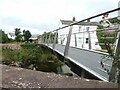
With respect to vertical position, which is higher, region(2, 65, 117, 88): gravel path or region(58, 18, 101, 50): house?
region(58, 18, 101, 50): house

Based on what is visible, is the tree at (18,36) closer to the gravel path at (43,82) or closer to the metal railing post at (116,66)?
the gravel path at (43,82)

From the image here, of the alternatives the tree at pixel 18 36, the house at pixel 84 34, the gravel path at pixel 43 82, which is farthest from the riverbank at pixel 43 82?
the tree at pixel 18 36

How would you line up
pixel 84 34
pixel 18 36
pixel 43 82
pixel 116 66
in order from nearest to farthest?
pixel 116 66 → pixel 43 82 → pixel 84 34 → pixel 18 36

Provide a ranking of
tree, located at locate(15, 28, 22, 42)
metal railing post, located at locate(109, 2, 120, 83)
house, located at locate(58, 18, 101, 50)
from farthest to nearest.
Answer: tree, located at locate(15, 28, 22, 42) → house, located at locate(58, 18, 101, 50) → metal railing post, located at locate(109, 2, 120, 83)

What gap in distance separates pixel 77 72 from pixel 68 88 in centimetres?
304

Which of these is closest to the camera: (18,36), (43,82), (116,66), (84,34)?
(116,66)

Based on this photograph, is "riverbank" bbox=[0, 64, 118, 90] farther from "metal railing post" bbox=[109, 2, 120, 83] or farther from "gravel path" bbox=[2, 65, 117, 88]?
"metal railing post" bbox=[109, 2, 120, 83]

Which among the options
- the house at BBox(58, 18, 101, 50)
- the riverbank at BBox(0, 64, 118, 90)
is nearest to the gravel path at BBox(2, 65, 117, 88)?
the riverbank at BBox(0, 64, 118, 90)

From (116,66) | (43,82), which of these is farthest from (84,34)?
(116,66)

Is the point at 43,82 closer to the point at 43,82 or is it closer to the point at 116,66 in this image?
the point at 43,82

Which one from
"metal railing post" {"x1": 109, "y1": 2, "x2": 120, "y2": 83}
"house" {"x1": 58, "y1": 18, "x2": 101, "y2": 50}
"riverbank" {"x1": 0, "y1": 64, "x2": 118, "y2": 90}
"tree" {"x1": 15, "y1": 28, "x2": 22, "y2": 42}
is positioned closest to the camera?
"metal railing post" {"x1": 109, "y1": 2, "x2": 120, "y2": 83}

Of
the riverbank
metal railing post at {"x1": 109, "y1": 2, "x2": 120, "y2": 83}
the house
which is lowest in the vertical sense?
the riverbank

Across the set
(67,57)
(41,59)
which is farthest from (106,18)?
(41,59)

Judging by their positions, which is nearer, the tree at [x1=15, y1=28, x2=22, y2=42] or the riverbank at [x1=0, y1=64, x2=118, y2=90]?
the riverbank at [x1=0, y1=64, x2=118, y2=90]
